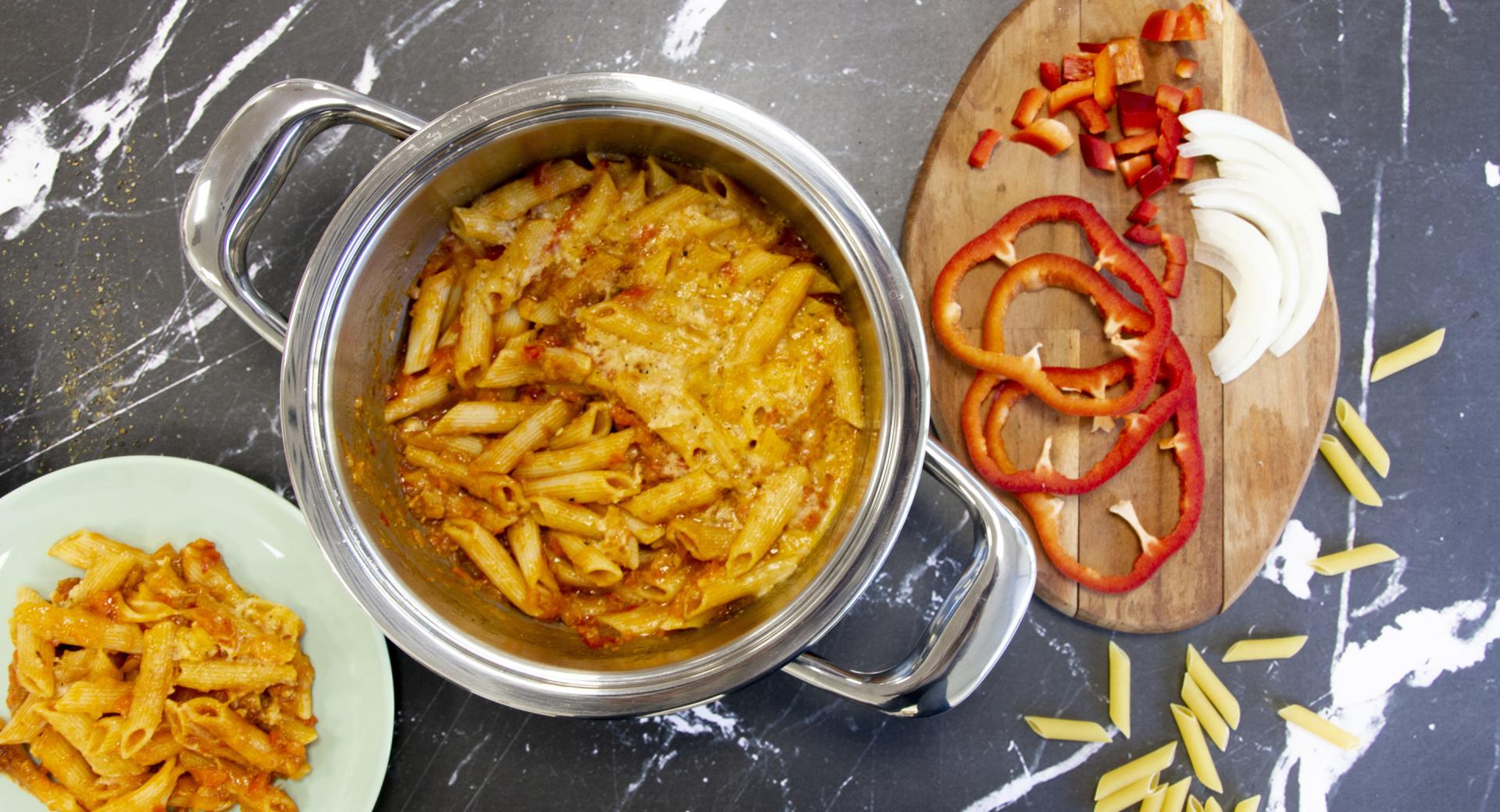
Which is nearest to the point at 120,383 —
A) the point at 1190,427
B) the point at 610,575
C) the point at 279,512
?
the point at 279,512

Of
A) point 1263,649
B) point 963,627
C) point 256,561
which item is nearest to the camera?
point 963,627

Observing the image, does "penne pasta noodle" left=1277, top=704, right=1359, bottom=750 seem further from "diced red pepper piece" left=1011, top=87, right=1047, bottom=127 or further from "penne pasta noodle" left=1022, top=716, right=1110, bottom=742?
"diced red pepper piece" left=1011, top=87, right=1047, bottom=127

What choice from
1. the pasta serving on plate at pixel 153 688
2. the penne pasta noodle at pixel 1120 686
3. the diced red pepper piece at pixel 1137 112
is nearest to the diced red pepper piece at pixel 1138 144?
the diced red pepper piece at pixel 1137 112

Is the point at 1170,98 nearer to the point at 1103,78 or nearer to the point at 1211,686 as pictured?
the point at 1103,78

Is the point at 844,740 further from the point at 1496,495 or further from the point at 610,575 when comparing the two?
the point at 1496,495

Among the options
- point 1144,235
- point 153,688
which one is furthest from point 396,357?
point 1144,235
